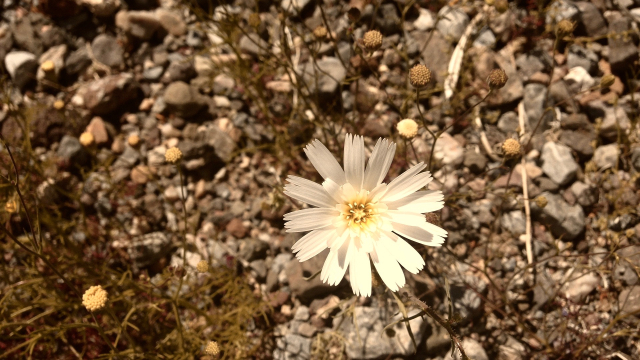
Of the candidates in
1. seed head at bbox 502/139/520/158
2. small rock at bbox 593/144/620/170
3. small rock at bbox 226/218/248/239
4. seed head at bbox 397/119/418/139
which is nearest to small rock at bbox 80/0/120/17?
small rock at bbox 226/218/248/239

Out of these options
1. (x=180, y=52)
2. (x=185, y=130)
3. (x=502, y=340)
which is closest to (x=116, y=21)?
(x=180, y=52)

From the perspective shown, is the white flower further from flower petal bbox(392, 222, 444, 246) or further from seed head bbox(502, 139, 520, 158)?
seed head bbox(502, 139, 520, 158)

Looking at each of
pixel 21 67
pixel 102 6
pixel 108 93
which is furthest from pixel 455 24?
pixel 21 67

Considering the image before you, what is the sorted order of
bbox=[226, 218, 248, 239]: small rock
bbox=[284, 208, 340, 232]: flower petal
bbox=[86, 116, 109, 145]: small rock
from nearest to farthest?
bbox=[284, 208, 340, 232]: flower petal → bbox=[226, 218, 248, 239]: small rock → bbox=[86, 116, 109, 145]: small rock

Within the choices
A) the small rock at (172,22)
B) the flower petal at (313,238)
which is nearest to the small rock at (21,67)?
the small rock at (172,22)

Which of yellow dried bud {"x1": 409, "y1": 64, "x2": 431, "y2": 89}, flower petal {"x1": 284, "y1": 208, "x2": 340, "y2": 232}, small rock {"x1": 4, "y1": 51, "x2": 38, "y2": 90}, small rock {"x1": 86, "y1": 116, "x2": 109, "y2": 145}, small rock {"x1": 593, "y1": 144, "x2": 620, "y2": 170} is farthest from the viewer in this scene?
small rock {"x1": 4, "y1": 51, "x2": 38, "y2": 90}

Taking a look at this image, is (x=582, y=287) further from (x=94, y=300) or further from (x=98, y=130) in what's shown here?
(x=98, y=130)
